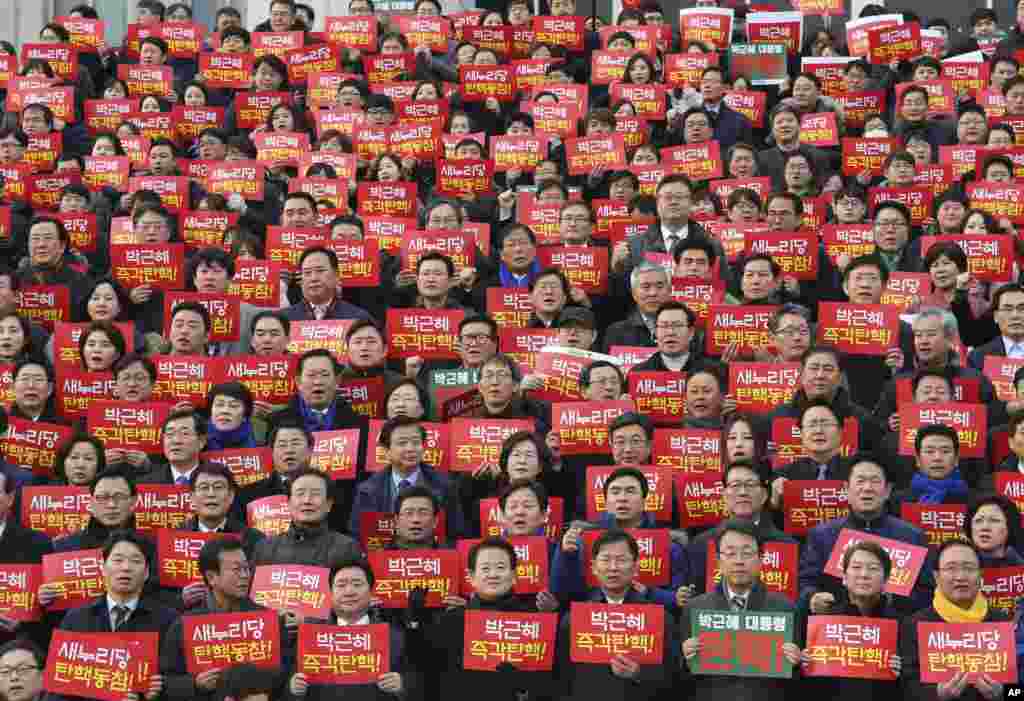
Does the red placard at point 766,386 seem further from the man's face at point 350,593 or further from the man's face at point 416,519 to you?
the man's face at point 350,593

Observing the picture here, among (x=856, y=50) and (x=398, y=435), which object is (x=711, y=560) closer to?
(x=398, y=435)

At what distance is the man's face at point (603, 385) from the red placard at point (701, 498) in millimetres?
831

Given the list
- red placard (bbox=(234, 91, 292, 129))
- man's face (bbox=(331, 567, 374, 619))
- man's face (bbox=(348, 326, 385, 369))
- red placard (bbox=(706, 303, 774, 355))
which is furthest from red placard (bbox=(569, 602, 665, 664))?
red placard (bbox=(234, 91, 292, 129))

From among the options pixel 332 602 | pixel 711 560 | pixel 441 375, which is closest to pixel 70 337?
pixel 441 375

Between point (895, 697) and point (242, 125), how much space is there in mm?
9480

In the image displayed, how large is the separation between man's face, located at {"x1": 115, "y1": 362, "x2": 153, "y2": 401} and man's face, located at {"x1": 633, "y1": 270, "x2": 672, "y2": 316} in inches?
116

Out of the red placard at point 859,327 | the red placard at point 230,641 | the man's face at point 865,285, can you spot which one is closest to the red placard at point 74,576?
the red placard at point 230,641

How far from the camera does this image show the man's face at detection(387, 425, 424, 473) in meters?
11.7

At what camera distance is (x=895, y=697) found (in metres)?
10.4

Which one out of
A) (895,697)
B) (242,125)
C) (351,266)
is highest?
(242,125)

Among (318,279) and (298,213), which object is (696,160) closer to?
(298,213)

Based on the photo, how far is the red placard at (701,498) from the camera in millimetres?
11586

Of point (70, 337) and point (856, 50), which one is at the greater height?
point (856, 50)

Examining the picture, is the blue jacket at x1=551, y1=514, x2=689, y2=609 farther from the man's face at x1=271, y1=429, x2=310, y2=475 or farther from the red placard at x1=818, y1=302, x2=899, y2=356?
the red placard at x1=818, y1=302, x2=899, y2=356
